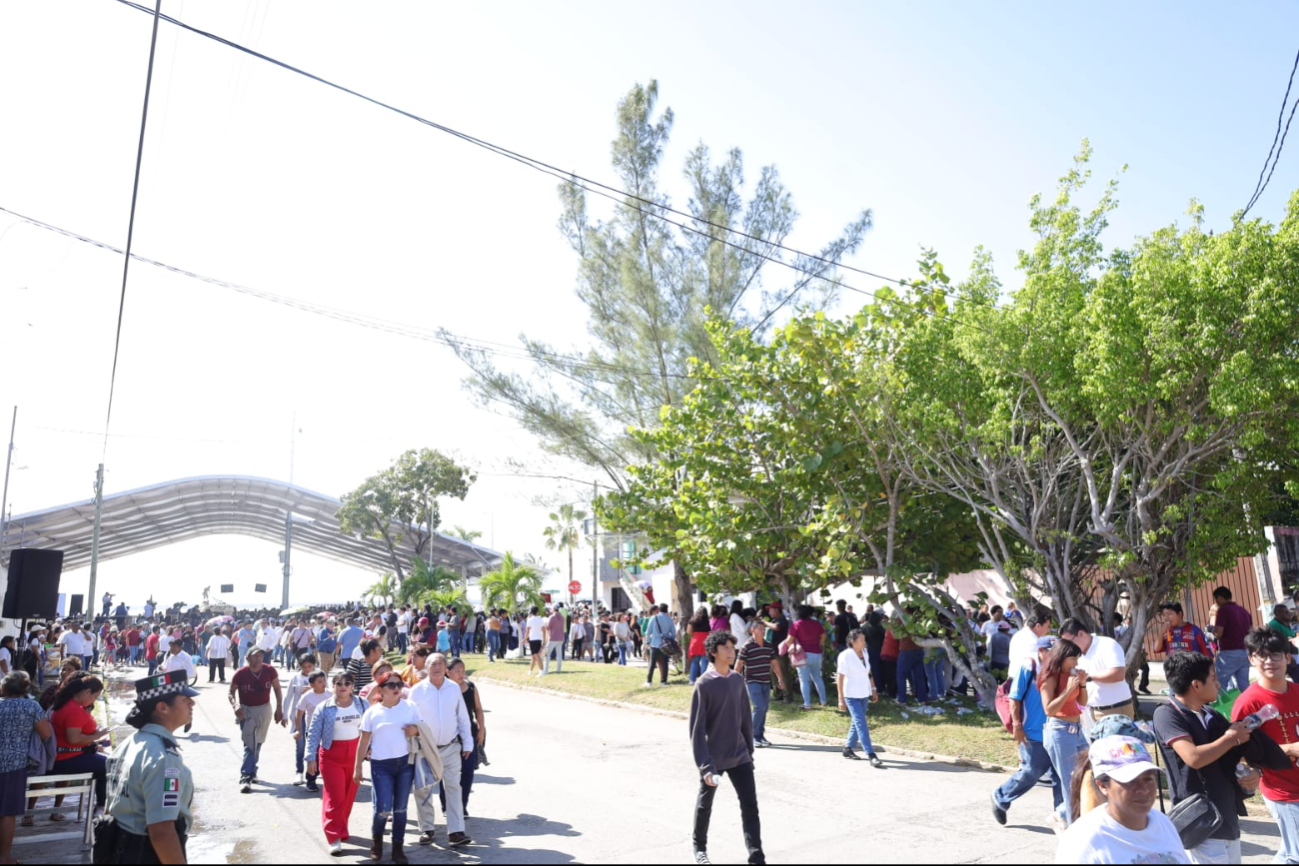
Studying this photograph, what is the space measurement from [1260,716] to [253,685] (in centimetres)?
1027

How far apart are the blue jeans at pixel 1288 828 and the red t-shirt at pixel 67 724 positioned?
9.59 m

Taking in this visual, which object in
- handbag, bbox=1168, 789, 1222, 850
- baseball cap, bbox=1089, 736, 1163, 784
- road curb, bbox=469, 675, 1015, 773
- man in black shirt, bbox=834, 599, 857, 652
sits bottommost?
road curb, bbox=469, 675, 1015, 773

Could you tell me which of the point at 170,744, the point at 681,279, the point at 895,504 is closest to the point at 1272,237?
the point at 895,504

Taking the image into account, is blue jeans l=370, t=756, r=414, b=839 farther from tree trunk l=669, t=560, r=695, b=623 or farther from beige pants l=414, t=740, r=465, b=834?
tree trunk l=669, t=560, r=695, b=623

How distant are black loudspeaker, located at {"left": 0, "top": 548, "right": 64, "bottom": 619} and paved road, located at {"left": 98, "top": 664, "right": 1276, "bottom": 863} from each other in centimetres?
608

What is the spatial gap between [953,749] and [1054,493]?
472 cm

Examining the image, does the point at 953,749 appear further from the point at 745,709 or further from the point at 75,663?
the point at 75,663

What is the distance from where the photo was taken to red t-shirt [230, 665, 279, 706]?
10.9 metres

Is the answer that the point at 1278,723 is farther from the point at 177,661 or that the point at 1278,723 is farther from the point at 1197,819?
the point at 177,661

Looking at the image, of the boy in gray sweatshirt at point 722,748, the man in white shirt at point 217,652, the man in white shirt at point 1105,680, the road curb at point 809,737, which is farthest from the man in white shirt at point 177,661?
the man in white shirt at point 1105,680

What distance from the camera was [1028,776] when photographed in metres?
7.59

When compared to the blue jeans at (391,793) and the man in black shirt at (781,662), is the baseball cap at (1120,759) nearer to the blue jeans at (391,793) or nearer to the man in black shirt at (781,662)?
the blue jeans at (391,793)

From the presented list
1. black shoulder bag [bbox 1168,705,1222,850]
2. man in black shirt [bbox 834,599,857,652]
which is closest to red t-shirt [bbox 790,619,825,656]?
man in black shirt [bbox 834,599,857,652]

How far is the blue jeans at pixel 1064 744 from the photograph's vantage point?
6.77 metres
